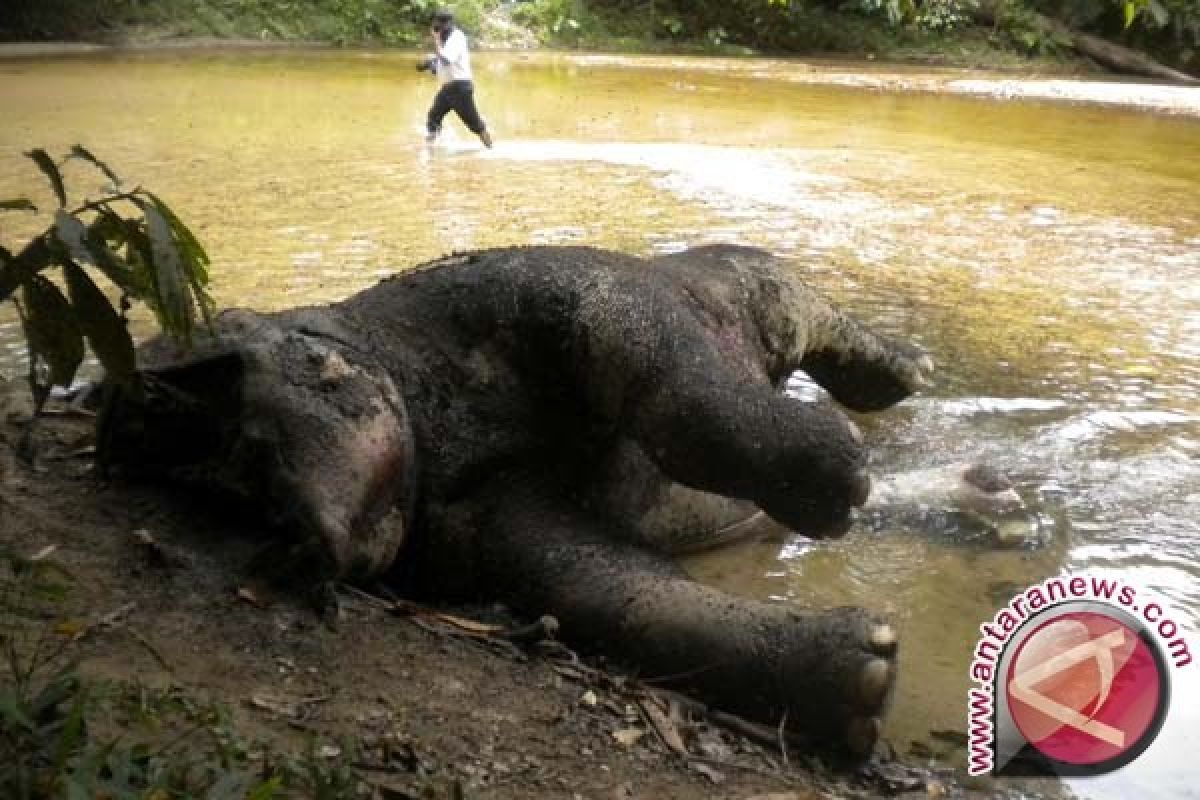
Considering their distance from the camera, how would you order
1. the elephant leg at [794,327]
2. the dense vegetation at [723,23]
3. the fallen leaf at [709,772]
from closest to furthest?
1. the fallen leaf at [709,772]
2. the elephant leg at [794,327]
3. the dense vegetation at [723,23]

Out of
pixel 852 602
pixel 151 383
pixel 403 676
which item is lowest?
pixel 852 602

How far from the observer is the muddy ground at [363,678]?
2080 mm

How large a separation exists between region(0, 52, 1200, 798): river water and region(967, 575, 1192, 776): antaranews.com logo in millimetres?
62

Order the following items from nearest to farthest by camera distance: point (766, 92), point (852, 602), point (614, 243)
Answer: point (852, 602), point (614, 243), point (766, 92)

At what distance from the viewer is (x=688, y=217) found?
7.15 metres

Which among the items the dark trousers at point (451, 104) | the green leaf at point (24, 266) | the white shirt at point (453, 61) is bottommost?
the dark trousers at point (451, 104)

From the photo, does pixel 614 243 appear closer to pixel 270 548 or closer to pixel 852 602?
pixel 852 602

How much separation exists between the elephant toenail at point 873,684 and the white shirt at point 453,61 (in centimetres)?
887

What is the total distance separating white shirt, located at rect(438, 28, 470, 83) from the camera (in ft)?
34.5

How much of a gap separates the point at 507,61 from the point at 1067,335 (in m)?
16.1

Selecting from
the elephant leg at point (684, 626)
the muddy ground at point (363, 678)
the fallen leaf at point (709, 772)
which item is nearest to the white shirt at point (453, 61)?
the elephant leg at point (684, 626)

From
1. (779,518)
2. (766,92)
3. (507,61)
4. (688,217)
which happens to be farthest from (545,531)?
(507,61)

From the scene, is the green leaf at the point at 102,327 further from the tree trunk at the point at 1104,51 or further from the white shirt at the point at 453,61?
the tree trunk at the point at 1104,51

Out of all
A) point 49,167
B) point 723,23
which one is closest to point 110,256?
point 49,167
